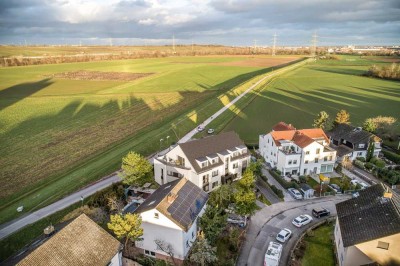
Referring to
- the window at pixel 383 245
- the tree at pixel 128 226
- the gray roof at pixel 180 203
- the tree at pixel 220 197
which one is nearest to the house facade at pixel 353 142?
the tree at pixel 220 197

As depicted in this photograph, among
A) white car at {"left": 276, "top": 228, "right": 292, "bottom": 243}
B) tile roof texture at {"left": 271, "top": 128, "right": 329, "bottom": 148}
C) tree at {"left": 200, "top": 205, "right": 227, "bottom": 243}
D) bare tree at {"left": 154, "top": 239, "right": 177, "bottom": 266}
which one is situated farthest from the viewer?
tile roof texture at {"left": 271, "top": 128, "right": 329, "bottom": 148}

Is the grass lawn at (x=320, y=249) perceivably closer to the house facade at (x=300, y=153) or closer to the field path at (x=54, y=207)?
the house facade at (x=300, y=153)

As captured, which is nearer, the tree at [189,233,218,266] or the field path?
the tree at [189,233,218,266]

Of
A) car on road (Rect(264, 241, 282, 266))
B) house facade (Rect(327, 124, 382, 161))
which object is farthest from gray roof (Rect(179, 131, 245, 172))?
house facade (Rect(327, 124, 382, 161))

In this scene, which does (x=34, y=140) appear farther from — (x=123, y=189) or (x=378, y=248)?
(x=378, y=248)

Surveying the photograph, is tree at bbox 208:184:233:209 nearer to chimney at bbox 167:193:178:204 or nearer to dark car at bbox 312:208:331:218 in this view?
chimney at bbox 167:193:178:204

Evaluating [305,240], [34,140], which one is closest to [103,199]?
[305,240]
